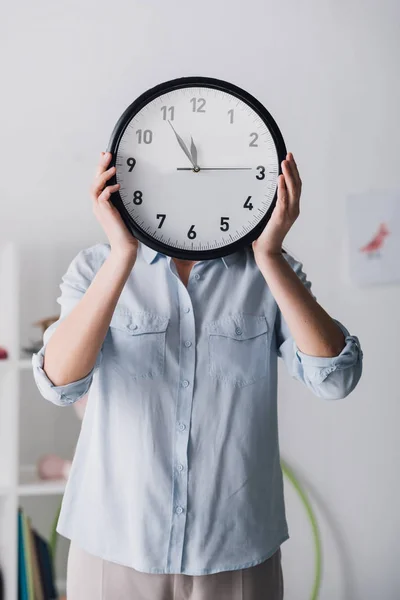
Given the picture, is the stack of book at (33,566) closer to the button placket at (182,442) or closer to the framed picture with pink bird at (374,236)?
the button placket at (182,442)

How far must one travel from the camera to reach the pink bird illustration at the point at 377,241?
91.3 inches

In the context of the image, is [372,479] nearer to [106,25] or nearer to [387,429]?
[387,429]

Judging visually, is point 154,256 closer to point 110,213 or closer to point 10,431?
point 110,213

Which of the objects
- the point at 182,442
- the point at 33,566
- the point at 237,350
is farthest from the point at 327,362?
the point at 33,566

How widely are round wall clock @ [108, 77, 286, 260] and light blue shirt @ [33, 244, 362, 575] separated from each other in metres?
0.06

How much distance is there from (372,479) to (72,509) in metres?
1.43

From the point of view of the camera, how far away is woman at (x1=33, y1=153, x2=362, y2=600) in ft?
3.43

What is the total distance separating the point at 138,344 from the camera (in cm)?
108

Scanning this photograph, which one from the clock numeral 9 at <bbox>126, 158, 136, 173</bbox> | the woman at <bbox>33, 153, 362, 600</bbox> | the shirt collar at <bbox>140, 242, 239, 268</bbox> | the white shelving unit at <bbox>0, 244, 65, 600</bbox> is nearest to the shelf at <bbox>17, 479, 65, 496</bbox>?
the white shelving unit at <bbox>0, 244, 65, 600</bbox>

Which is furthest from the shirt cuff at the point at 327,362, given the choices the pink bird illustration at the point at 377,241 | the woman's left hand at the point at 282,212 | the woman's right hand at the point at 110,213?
the pink bird illustration at the point at 377,241

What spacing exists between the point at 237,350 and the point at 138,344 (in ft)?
0.48

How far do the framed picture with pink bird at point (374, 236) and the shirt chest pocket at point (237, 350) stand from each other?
1.27 meters

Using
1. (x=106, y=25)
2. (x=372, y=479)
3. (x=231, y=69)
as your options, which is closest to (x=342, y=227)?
(x=231, y=69)

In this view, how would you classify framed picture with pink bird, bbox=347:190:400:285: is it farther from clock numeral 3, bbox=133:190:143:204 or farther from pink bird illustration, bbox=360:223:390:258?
clock numeral 3, bbox=133:190:143:204
